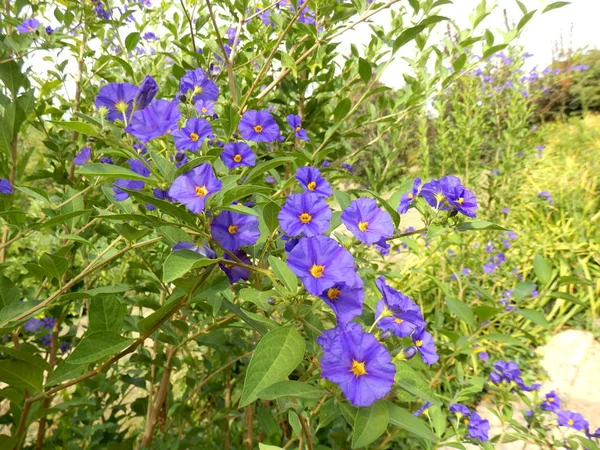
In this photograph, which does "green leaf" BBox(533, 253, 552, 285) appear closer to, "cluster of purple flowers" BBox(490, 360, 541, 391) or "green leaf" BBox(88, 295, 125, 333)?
"cluster of purple flowers" BBox(490, 360, 541, 391)

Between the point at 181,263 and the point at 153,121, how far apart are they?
0.25 metres

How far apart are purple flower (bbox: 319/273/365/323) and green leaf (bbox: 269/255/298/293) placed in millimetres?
44

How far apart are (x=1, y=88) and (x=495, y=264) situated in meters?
3.46

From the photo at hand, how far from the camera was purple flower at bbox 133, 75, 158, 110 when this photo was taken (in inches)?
25.6

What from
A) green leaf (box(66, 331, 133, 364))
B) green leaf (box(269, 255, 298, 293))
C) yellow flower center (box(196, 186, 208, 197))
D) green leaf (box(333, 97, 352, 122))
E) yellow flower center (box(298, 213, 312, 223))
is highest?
green leaf (box(333, 97, 352, 122))

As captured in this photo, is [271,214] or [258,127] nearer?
[271,214]

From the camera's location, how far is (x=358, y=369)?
0.49m

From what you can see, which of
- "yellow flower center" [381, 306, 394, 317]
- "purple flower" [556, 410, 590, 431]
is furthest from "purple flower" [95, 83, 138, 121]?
"purple flower" [556, 410, 590, 431]

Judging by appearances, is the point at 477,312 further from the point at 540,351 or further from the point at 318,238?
the point at 540,351

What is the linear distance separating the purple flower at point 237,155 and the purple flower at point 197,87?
0.13 meters

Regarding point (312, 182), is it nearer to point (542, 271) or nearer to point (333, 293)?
point (333, 293)

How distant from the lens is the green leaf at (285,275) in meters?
0.54

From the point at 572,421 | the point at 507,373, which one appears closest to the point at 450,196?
the point at 507,373

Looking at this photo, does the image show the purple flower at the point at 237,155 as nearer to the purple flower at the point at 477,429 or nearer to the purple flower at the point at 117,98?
the purple flower at the point at 117,98
